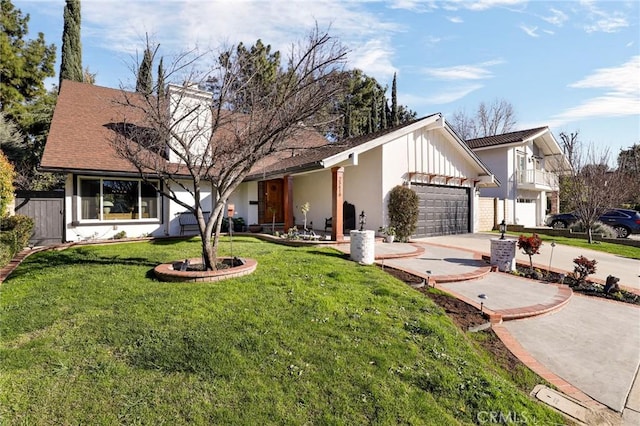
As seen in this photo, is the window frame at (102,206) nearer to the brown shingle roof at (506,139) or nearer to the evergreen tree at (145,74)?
the evergreen tree at (145,74)

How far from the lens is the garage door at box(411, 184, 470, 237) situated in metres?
14.9

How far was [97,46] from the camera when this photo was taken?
7.64m

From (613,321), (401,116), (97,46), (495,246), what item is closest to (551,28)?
(495,246)

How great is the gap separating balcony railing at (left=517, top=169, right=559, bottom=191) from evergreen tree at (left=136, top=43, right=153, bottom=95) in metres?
23.6

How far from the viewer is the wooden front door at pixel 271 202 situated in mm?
16484

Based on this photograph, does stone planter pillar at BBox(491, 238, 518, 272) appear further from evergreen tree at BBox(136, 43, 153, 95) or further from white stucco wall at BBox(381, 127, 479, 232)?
evergreen tree at BBox(136, 43, 153, 95)

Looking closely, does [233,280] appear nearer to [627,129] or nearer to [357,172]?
[357,172]

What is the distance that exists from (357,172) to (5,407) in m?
12.9

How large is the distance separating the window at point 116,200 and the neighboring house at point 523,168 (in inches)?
808

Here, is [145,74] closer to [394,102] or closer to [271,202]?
[271,202]

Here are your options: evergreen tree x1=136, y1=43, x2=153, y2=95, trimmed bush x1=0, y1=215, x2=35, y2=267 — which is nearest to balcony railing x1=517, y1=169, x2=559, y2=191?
evergreen tree x1=136, y1=43, x2=153, y2=95

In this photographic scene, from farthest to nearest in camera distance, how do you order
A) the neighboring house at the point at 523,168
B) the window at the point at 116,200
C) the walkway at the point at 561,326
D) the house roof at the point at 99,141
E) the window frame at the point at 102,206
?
the neighboring house at the point at 523,168
the window at the point at 116,200
the window frame at the point at 102,206
the house roof at the point at 99,141
the walkway at the point at 561,326

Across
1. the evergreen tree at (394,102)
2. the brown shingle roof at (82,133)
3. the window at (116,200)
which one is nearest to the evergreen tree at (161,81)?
the brown shingle roof at (82,133)

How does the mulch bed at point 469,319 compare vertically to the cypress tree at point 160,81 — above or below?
below
